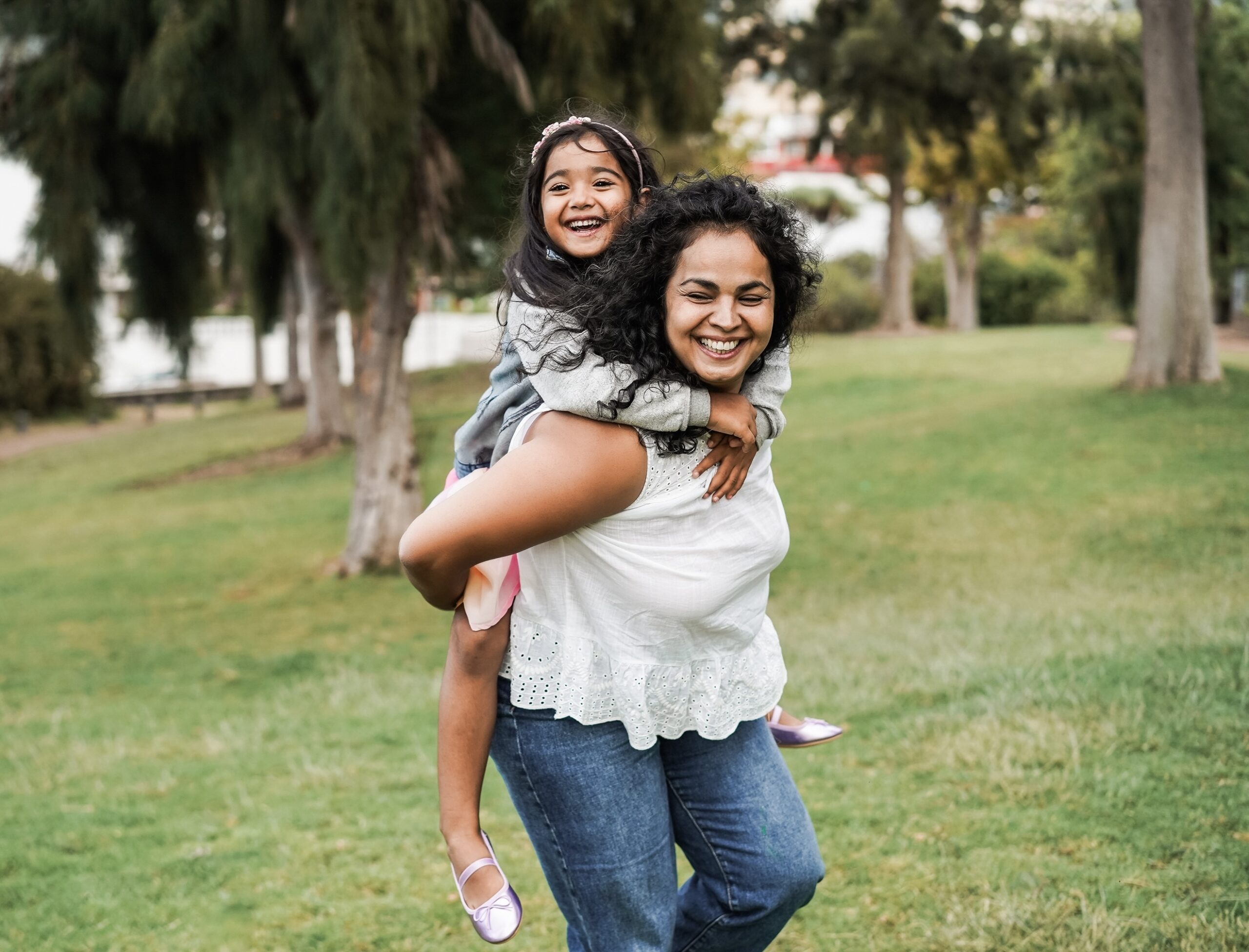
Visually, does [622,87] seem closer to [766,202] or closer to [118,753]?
[118,753]

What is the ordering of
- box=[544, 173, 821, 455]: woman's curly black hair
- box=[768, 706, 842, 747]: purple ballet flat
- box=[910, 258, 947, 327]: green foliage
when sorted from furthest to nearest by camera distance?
box=[910, 258, 947, 327]: green foliage, box=[768, 706, 842, 747]: purple ballet flat, box=[544, 173, 821, 455]: woman's curly black hair

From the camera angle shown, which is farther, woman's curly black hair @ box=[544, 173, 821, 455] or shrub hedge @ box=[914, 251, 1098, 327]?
shrub hedge @ box=[914, 251, 1098, 327]

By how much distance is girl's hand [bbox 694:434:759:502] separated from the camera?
7.04 ft

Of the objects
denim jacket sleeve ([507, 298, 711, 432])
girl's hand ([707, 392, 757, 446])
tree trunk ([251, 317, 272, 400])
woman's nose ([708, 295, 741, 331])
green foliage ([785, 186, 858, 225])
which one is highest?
green foliage ([785, 186, 858, 225])

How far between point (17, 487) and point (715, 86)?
13.7 metres

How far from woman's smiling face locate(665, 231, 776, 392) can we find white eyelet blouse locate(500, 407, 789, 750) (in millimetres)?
174

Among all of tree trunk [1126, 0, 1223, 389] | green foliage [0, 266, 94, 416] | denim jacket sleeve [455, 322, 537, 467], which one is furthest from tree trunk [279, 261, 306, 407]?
denim jacket sleeve [455, 322, 537, 467]

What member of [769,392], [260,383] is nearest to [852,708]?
[769,392]

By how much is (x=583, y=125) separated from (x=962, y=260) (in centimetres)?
3290

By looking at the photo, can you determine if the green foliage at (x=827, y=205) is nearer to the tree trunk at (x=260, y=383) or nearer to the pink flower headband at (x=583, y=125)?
the tree trunk at (x=260, y=383)

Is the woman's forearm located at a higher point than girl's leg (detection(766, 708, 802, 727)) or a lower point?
higher

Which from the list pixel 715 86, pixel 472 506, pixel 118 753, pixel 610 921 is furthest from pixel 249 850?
pixel 715 86

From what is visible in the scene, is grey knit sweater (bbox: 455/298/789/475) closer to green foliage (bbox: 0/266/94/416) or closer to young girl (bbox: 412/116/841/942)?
young girl (bbox: 412/116/841/942)

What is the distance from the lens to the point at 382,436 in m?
9.99
